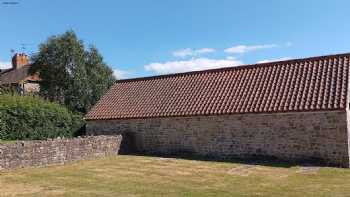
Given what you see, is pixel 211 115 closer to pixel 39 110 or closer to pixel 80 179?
pixel 80 179

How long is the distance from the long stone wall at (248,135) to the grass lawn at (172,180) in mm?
1547

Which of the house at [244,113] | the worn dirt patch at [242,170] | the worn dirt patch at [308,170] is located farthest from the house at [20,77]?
the worn dirt patch at [308,170]

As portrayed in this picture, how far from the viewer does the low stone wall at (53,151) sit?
59.6 feet

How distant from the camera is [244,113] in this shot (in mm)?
21391

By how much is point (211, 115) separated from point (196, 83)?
3.94 m

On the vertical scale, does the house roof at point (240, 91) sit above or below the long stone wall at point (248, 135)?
above

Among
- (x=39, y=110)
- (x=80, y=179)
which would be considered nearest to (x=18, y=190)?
(x=80, y=179)

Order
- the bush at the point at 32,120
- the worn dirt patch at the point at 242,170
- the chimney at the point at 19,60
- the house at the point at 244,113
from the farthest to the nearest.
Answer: the chimney at the point at 19,60
the bush at the point at 32,120
the house at the point at 244,113
the worn dirt patch at the point at 242,170

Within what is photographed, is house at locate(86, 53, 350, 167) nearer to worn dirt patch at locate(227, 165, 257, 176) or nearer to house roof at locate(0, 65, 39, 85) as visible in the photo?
worn dirt patch at locate(227, 165, 257, 176)

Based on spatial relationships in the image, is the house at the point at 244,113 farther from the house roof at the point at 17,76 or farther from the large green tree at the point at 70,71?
the house roof at the point at 17,76

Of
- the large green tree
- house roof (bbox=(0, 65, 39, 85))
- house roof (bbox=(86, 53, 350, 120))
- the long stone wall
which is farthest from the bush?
house roof (bbox=(0, 65, 39, 85))

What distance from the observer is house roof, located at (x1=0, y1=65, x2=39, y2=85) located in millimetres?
46656

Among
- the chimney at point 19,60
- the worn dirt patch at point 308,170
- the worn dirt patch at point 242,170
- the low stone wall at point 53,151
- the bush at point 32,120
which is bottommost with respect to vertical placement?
the worn dirt patch at point 308,170

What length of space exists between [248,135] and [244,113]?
1.02m
